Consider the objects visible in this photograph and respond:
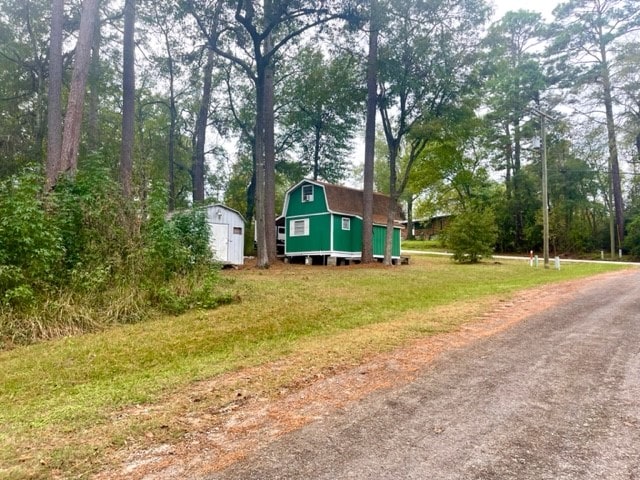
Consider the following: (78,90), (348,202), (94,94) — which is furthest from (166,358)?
(94,94)

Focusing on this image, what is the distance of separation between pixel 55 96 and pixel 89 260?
5.76 m

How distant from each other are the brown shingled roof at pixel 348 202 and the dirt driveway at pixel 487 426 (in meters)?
14.1

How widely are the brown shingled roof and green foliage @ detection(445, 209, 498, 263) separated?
310cm

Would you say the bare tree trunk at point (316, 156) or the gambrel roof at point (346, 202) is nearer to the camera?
the gambrel roof at point (346, 202)

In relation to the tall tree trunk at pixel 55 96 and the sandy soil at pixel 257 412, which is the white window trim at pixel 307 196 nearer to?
the tall tree trunk at pixel 55 96

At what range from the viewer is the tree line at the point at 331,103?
12.1 metres

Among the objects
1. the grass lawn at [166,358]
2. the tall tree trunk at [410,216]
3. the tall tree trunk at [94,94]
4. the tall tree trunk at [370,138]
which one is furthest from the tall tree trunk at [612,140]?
the tall tree trunk at [94,94]

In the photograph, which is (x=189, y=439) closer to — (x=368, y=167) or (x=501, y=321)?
(x=501, y=321)

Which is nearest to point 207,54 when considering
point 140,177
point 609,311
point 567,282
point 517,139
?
point 140,177

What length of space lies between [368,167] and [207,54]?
915 centimetres

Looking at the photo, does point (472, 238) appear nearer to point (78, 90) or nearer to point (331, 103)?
point (331, 103)

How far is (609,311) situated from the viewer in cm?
647

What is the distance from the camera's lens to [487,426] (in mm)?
2639

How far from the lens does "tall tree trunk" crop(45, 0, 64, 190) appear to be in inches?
336
